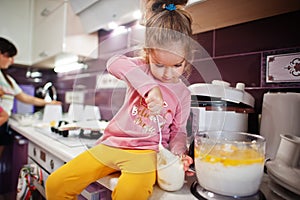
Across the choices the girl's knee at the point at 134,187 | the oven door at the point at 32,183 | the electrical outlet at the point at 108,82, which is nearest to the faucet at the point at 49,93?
the oven door at the point at 32,183

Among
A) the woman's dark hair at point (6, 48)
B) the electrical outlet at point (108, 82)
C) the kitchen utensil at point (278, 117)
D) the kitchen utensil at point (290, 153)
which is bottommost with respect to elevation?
the kitchen utensil at point (290, 153)

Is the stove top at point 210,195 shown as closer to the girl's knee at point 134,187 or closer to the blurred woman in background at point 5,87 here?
the girl's knee at point 134,187

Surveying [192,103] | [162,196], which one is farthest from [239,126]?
[162,196]

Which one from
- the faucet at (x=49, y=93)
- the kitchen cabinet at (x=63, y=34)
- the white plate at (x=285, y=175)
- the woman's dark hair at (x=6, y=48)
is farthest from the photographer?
the faucet at (x=49, y=93)

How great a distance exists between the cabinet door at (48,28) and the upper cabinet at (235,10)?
1.04 m

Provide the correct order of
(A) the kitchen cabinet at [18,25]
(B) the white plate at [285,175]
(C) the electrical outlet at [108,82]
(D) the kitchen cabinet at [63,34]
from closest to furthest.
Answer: (B) the white plate at [285,175], (C) the electrical outlet at [108,82], (D) the kitchen cabinet at [63,34], (A) the kitchen cabinet at [18,25]

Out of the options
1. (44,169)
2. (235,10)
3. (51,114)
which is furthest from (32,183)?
(235,10)

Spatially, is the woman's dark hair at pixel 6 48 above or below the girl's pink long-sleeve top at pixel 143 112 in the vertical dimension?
above

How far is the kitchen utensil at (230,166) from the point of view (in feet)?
1.38

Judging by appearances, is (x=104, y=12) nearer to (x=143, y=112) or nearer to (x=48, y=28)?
(x=48, y=28)

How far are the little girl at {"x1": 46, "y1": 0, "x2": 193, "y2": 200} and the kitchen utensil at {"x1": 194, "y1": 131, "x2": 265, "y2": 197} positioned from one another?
0.18ft

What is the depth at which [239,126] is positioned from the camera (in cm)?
65

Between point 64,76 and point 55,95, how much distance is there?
0.68 feet

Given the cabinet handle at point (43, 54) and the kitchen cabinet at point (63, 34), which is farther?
the cabinet handle at point (43, 54)
